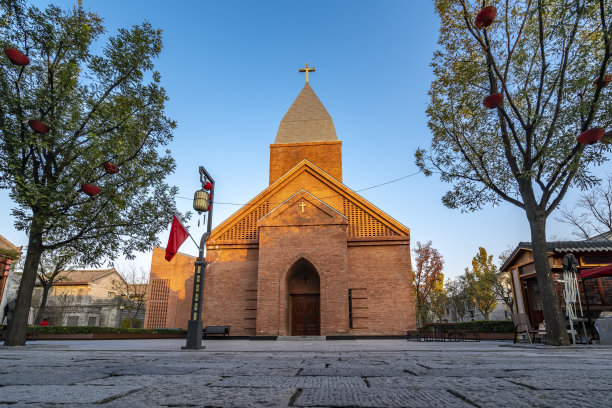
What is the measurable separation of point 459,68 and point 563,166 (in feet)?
14.6

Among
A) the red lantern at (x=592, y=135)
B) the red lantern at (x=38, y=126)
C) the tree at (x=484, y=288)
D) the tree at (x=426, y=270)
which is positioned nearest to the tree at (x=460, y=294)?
the tree at (x=484, y=288)

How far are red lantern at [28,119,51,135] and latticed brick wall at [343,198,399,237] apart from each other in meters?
15.0

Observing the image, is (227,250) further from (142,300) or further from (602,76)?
(142,300)

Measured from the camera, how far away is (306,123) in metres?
27.5

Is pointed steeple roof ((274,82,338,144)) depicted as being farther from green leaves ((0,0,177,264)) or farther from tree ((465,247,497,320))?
tree ((465,247,497,320))

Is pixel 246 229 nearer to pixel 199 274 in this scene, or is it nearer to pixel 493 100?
pixel 199 274

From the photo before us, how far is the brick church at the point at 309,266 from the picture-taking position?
18.0 meters

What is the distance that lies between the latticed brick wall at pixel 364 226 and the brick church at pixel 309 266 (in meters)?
0.06

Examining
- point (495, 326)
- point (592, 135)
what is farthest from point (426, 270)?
point (592, 135)

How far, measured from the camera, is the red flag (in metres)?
A: 10.2

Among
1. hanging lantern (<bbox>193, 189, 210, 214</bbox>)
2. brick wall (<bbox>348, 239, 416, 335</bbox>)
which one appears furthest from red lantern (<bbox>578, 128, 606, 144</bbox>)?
brick wall (<bbox>348, 239, 416, 335</bbox>)

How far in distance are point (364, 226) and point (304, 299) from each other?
217 inches

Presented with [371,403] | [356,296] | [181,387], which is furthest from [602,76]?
[356,296]

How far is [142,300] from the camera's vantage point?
3828 centimetres
